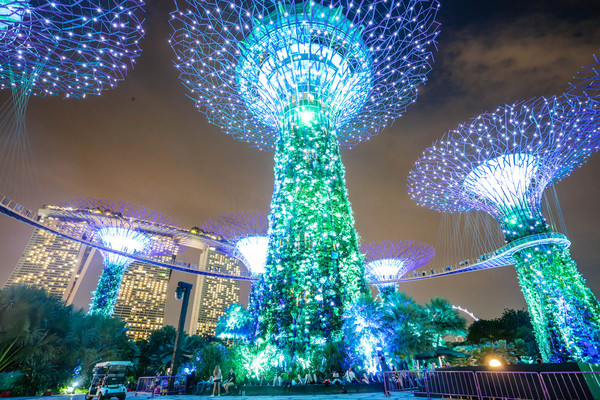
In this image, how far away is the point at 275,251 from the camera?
1408cm

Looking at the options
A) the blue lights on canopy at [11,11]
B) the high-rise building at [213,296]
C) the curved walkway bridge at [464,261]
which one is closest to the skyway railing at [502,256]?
the curved walkway bridge at [464,261]

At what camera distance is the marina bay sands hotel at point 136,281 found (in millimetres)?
101250

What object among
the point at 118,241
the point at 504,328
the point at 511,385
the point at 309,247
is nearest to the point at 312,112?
the point at 309,247

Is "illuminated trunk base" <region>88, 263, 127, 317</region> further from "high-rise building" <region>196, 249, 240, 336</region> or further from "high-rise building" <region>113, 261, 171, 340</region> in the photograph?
"high-rise building" <region>196, 249, 240, 336</region>

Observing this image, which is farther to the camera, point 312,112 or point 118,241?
point 118,241

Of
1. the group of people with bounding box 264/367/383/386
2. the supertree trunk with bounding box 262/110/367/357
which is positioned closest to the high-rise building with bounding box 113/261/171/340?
the supertree trunk with bounding box 262/110/367/357

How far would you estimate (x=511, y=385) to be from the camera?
7.05 metres

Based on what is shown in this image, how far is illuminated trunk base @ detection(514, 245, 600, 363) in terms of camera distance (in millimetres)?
13969

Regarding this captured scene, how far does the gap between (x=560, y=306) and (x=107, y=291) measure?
108ft

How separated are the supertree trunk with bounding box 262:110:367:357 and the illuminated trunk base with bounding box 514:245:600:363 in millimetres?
9671

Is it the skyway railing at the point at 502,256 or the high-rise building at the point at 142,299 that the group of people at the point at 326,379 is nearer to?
the skyway railing at the point at 502,256

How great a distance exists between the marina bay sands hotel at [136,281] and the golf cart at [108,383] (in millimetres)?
66384

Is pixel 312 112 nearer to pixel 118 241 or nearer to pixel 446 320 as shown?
pixel 446 320

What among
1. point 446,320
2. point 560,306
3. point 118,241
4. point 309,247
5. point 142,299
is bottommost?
point 560,306
